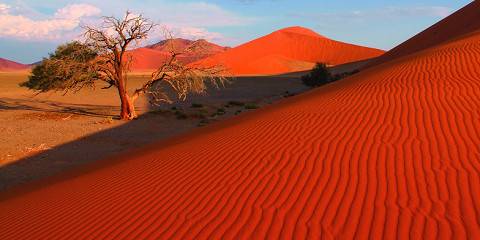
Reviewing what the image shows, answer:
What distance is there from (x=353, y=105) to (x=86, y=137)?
40.9 feet

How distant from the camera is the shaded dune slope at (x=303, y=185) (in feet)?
15.7

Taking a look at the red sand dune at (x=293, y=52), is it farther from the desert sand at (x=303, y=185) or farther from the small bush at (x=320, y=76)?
the desert sand at (x=303, y=185)

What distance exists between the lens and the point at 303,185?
593cm

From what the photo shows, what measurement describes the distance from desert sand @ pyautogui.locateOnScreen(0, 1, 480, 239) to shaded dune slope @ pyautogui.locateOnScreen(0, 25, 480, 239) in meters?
0.02

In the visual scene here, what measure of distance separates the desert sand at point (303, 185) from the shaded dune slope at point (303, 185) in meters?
0.02

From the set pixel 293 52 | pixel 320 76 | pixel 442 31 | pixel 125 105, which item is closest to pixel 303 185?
pixel 125 105

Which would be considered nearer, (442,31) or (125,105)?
(125,105)

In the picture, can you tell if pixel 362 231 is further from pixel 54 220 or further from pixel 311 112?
pixel 311 112

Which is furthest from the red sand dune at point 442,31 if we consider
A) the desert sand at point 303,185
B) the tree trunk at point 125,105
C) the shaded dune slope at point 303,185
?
the shaded dune slope at point 303,185

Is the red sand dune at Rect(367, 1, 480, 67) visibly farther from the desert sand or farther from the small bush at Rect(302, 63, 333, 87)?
the desert sand

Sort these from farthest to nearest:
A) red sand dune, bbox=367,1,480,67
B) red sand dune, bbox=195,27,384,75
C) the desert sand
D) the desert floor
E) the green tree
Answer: red sand dune, bbox=195,27,384,75, red sand dune, bbox=367,1,480,67, the green tree, the desert floor, the desert sand

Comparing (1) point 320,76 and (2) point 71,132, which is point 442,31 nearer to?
(1) point 320,76

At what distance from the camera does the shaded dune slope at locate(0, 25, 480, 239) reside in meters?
4.79

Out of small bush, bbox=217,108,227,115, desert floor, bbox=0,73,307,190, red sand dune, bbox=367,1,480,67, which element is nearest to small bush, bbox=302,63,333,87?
red sand dune, bbox=367,1,480,67
